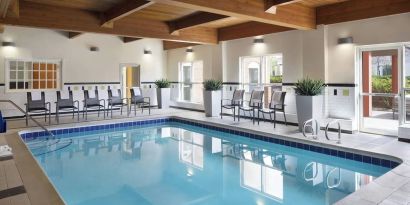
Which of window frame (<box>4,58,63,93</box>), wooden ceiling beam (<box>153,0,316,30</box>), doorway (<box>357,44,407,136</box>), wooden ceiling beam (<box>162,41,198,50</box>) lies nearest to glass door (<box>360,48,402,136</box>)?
doorway (<box>357,44,407,136</box>)

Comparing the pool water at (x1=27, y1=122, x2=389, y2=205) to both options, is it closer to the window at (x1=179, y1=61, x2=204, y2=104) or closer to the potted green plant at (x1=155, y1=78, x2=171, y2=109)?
the potted green plant at (x1=155, y1=78, x2=171, y2=109)

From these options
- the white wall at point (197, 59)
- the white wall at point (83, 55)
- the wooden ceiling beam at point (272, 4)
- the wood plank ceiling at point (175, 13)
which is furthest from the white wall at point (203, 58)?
the wooden ceiling beam at point (272, 4)

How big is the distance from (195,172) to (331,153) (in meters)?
2.35

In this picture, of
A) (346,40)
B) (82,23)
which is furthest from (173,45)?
(346,40)

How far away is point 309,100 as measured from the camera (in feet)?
20.0

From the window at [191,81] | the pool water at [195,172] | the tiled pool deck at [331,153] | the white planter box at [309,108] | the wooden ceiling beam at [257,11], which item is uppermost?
the wooden ceiling beam at [257,11]

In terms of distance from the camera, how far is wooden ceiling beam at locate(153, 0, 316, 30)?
4.73 meters

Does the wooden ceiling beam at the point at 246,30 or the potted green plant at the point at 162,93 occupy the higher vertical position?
the wooden ceiling beam at the point at 246,30

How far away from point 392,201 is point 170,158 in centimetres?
332

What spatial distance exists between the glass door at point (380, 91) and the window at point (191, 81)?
555 centimetres

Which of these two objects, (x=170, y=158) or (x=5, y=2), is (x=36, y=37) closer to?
(x=5, y=2)

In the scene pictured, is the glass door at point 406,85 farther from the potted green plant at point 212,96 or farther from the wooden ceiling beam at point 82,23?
the wooden ceiling beam at point 82,23

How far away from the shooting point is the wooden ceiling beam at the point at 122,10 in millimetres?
Answer: 5449

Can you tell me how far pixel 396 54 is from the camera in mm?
5852
